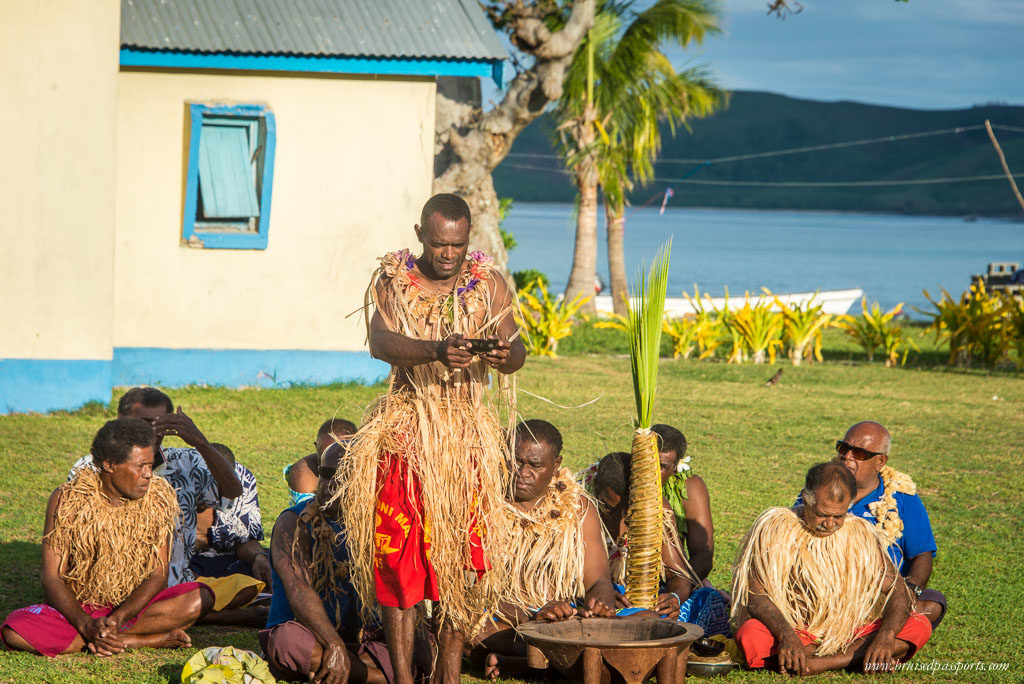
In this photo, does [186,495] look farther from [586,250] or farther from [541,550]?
[586,250]

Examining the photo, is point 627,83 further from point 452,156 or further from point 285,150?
point 285,150

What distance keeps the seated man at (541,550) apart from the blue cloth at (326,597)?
56 centimetres

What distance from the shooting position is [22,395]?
31.0 feet

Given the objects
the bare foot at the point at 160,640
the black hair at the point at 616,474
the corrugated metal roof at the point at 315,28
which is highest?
the corrugated metal roof at the point at 315,28

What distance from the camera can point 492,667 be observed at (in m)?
4.66

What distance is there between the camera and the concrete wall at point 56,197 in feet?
30.2

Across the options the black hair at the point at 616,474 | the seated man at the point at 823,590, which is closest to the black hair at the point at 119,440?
the black hair at the point at 616,474

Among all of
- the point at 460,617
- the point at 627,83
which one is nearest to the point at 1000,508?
the point at 460,617

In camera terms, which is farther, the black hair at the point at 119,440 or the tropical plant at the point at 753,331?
the tropical plant at the point at 753,331

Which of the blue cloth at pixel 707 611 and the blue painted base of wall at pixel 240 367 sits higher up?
the blue painted base of wall at pixel 240 367

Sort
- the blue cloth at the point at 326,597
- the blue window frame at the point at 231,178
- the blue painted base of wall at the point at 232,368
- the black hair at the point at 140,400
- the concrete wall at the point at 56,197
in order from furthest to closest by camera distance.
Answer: the blue window frame at the point at 231,178 < the blue painted base of wall at the point at 232,368 < the concrete wall at the point at 56,197 < the black hair at the point at 140,400 < the blue cloth at the point at 326,597

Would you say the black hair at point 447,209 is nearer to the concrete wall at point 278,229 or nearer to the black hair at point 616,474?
the black hair at point 616,474

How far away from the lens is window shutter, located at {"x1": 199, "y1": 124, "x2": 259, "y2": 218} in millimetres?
11219

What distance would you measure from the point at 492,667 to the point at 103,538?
1.71 metres
